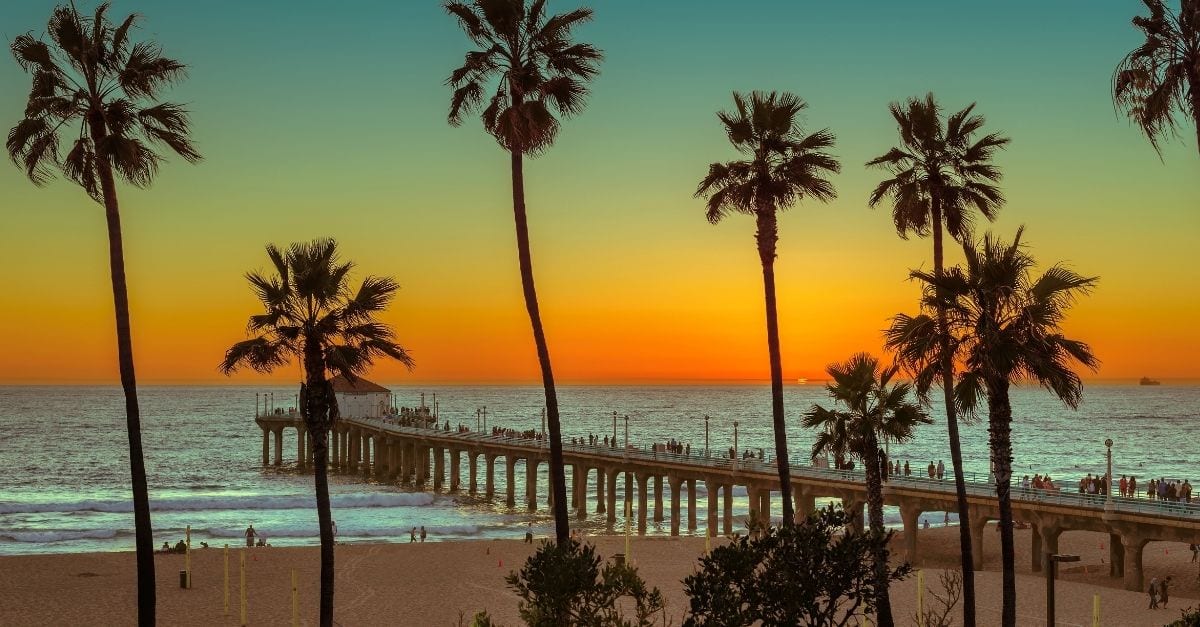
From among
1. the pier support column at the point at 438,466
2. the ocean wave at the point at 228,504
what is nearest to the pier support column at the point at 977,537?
the ocean wave at the point at 228,504

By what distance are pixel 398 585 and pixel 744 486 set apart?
1128 inches

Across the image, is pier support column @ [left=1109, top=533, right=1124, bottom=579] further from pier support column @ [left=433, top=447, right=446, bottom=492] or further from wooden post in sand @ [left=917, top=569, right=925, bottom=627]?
pier support column @ [left=433, top=447, right=446, bottom=492]

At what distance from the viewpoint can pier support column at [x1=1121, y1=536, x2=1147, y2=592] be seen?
3372 centimetres

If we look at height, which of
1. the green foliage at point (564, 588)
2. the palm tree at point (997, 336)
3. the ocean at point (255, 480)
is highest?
the palm tree at point (997, 336)

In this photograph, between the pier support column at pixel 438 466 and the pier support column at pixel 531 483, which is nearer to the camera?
the pier support column at pixel 531 483

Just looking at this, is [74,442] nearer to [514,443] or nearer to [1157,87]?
[514,443]

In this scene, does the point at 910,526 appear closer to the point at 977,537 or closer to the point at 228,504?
the point at 977,537

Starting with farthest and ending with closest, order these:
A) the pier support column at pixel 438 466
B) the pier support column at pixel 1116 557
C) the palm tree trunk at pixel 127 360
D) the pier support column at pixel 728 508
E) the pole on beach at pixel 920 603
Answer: the pier support column at pixel 438 466 → the pier support column at pixel 728 508 → the pier support column at pixel 1116 557 → the pole on beach at pixel 920 603 → the palm tree trunk at pixel 127 360

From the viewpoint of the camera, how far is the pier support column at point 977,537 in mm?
39125

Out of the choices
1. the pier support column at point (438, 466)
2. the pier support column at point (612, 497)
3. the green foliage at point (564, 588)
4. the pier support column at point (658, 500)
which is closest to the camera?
the green foliage at point (564, 588)

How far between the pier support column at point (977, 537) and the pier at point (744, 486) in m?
0.04

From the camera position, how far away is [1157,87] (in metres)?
14.8

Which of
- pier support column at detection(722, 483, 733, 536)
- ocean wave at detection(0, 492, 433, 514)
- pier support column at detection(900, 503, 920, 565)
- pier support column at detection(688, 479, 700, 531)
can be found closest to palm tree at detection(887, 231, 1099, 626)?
pier support column at detection(900, 503, 920, 565)

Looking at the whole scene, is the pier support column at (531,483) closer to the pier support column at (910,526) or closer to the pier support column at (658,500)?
the pier support column at (658,500)
